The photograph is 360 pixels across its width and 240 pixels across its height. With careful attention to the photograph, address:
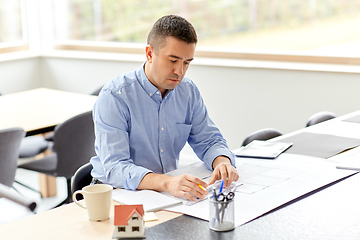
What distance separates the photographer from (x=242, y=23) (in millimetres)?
4008

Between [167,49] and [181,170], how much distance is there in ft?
1.41

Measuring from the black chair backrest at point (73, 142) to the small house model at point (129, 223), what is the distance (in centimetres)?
163

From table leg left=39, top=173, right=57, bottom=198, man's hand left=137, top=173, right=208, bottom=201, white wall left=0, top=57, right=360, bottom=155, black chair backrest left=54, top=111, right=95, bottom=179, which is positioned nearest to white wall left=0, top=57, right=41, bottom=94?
white wall left=0, top=57, right=360, bottom=155

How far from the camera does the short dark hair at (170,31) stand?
1.62 metres

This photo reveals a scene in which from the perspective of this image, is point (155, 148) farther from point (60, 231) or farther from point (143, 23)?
point (143, 23)

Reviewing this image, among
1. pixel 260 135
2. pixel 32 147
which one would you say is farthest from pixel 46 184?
pixel 260 135

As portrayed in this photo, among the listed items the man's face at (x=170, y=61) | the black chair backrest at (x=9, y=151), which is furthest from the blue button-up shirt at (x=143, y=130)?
the black chair backrest at (x=9, y=151)

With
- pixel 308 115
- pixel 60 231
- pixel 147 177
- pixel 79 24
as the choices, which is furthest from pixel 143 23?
pixel 60 231

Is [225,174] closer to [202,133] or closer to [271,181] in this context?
[271,181]

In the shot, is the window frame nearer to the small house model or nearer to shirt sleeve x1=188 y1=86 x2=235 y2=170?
shirt sleeve x1=188 y1=86 x2=235 y2=170

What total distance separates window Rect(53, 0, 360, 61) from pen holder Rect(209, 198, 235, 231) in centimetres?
260

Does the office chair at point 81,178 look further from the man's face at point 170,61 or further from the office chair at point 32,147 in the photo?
the office chair at point 32,147

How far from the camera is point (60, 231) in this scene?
1258 millimetres

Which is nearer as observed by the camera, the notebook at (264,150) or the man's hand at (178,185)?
the man's hand at (178,185)
